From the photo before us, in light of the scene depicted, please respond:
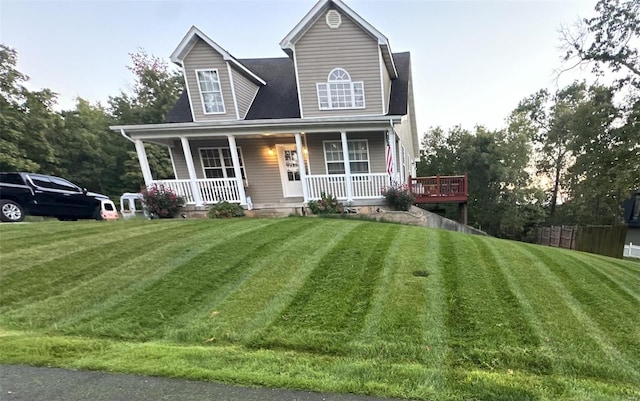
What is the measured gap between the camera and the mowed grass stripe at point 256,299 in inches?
102

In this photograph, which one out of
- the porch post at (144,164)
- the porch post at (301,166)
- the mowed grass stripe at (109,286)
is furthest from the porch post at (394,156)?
the porch post at (144,164)

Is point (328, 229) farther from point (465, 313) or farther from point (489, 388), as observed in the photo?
point (489, 388)

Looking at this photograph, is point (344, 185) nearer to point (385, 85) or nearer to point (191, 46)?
point (385, 85)

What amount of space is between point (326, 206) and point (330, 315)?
5.78 metres

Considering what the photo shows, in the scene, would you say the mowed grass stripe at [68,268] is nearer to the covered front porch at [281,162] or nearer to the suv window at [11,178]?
the covered front porch at [281,162]

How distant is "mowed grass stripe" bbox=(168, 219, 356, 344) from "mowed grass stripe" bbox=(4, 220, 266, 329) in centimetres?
116

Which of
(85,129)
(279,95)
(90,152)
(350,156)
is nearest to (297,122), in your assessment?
(350,156)

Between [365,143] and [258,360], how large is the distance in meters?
8.73

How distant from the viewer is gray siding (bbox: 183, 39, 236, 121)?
957 centimetres

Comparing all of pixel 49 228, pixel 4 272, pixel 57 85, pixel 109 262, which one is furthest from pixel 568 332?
pixel 57 85

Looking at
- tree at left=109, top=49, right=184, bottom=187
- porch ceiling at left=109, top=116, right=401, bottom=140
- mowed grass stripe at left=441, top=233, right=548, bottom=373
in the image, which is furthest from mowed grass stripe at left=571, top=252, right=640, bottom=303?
tree at left=109, top=49, right=184, bottom=187

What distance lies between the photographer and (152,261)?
4.16 metres

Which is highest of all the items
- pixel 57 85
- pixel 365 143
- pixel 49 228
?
pixel 57 85

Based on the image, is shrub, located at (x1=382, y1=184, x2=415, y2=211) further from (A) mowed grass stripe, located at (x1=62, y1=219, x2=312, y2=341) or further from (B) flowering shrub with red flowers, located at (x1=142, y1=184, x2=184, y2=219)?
(B) flowering shrub with red flowers, located at (x1=142, y1=184, x2=184, y2=219)
